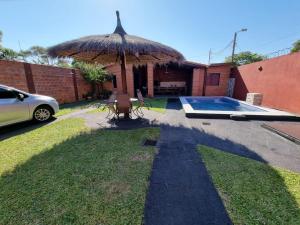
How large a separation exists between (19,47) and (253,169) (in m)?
40.5

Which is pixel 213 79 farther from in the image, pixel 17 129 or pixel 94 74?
pixel 17 129

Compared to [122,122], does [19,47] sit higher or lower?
higher

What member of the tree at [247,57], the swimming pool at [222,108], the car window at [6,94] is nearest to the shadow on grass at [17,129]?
the car window at [6,94]

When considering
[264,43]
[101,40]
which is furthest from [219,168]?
[264,43]

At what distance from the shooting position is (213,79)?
13.5 metres

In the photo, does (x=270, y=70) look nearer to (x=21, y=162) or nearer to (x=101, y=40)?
(x=101, y=40)

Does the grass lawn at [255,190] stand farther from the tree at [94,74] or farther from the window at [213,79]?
the window at [213,79]

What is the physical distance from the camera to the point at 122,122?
5.63m

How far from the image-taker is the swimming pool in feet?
20.7

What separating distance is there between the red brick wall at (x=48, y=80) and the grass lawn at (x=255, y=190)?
31.4ft

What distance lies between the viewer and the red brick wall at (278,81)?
6.60m

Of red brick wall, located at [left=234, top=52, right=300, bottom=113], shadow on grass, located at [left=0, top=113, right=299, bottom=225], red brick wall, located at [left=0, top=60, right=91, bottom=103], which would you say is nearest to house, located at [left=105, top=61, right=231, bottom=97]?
red brick wall, located at [left=234, top=52, right=300, bottom=113]

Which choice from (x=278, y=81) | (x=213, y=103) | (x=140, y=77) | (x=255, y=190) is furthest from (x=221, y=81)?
(x=255, y=190)

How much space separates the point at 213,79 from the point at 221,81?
73cm
